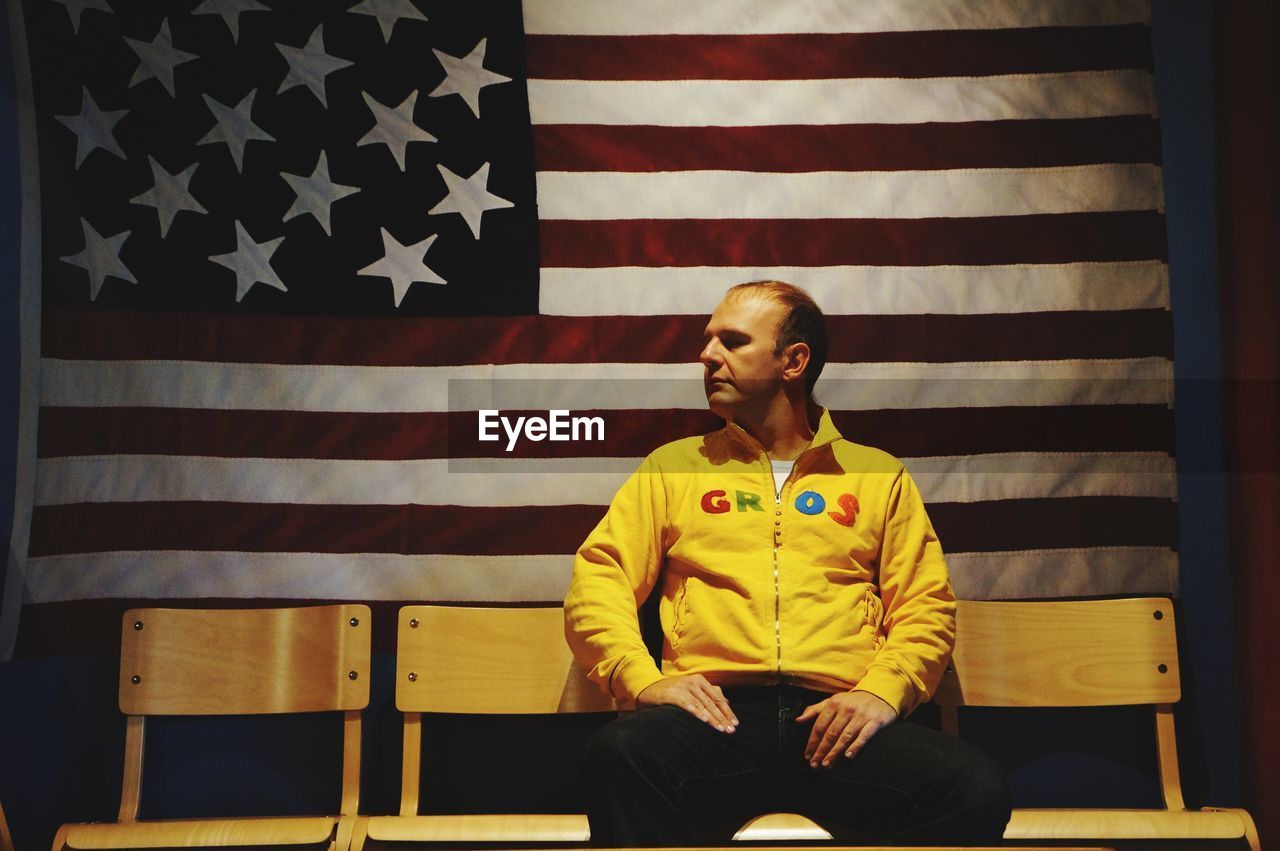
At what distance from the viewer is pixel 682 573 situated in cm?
225

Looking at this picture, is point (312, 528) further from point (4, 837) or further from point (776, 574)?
point (776, 574)

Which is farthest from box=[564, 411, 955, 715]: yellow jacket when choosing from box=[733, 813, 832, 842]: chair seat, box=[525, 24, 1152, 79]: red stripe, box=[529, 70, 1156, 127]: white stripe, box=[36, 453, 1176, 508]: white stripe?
box=[525, 24, 1152, 79]: red stripe

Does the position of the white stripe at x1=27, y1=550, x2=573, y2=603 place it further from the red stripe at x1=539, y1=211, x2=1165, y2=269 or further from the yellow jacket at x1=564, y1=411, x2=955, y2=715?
the red stripe at x1=539, y1=211, x2=1165, y2=269

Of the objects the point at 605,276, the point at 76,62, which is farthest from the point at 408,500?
the point at 76,62

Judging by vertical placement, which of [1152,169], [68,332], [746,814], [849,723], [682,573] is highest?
[1152,169]

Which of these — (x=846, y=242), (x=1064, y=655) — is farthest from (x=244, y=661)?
(x=1064, y=655)

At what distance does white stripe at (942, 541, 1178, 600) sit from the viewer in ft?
8.57

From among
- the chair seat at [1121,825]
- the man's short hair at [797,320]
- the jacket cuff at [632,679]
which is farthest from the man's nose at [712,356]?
the chair seat at [1121,825]

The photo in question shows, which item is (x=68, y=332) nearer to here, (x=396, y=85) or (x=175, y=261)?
(x=175, y=261)

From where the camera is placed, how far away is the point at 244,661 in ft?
8.05

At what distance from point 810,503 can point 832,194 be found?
0.93 meters

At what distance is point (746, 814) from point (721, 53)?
1.93 metres

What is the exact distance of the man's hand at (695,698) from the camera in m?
1.93

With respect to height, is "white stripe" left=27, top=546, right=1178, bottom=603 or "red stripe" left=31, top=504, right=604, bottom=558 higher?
"red stripe" left=31, top=504, right=604, bottom=558
